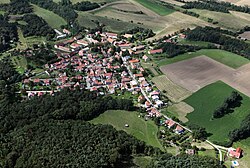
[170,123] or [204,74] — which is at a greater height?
[204,74]

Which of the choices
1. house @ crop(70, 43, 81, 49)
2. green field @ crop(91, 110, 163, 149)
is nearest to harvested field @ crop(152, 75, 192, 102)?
green field @ crop(91, 110, 163, 149)

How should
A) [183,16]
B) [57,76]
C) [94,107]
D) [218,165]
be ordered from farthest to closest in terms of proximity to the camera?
1. [183,16]
2. [57,76]
3. [94,107]
4. [218,165]

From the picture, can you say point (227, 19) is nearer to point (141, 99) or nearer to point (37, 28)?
point (141, 99)

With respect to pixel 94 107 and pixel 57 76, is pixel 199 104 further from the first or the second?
pixel 57 76

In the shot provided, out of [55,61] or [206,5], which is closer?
[55,61]

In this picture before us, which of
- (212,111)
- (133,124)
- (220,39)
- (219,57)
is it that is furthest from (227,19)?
(133,124)

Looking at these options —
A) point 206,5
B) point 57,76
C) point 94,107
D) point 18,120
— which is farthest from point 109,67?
point 206,5
